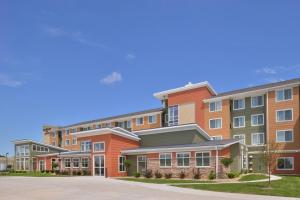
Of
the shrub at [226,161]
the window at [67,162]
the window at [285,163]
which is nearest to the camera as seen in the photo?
the shrub at [226,161]

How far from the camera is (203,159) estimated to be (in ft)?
120

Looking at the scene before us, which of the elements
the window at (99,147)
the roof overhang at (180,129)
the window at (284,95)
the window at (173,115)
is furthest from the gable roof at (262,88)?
the window at (99,147)

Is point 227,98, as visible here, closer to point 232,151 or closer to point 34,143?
point 232,151

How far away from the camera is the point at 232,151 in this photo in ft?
124

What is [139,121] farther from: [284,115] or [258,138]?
[284,115]

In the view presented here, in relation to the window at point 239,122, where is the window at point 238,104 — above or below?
above

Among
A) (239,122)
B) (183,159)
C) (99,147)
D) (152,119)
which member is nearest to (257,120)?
(239,122)

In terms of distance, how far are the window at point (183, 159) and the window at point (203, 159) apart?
1.16 m

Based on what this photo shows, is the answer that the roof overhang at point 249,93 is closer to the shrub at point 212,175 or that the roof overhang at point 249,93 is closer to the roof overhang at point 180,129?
the roof overhang at point 180,129

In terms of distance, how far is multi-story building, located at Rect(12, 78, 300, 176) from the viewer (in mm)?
38344

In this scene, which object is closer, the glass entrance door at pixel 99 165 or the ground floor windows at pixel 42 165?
the glass entrance door at pixel 99 165

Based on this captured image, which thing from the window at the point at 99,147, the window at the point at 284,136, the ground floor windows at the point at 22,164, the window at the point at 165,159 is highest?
the window at the point at 284,136

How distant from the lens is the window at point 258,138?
162 ft

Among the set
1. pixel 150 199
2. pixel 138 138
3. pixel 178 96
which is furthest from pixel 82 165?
pixel 150 199
